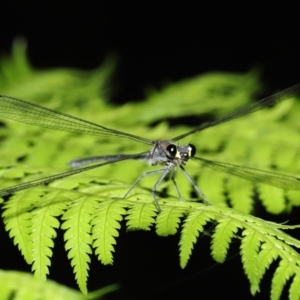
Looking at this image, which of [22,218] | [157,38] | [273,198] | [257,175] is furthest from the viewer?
[157,38]

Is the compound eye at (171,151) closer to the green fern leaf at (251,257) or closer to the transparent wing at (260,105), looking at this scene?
the transparent wing at (260,105)

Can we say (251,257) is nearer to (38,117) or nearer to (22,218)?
(22,218)

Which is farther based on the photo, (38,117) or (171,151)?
(38,117)

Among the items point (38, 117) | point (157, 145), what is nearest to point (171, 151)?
point (157, 145)

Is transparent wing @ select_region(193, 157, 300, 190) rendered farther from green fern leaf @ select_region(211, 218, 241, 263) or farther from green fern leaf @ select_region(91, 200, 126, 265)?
green fern leaf @ select_region(91, 200, 126, 265)

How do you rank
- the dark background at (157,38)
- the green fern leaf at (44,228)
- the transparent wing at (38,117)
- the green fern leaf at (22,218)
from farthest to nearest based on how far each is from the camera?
the dark background at (157,38)
the transparent wing at (38,117)
the green fern leaf at (22,218)
the green fern leaf at (44,228)

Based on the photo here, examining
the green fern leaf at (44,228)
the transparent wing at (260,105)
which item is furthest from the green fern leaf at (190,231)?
the transparent wing at (260,105)

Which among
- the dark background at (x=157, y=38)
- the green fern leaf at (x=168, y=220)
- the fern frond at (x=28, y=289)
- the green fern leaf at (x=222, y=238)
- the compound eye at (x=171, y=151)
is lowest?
the fern frond at (x=28, y=289)
